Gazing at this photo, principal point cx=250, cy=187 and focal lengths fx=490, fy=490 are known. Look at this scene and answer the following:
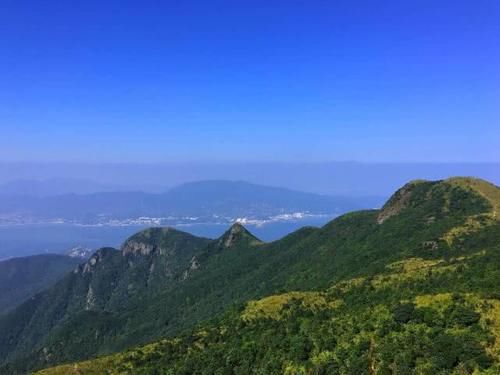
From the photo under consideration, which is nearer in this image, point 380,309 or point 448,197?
point 380,309

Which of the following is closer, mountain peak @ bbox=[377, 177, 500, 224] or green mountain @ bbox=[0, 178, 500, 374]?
green mountain @ bbox=[0, 178, 500, 374]

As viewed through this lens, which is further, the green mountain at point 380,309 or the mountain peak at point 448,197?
the mountain peak at point 448,197

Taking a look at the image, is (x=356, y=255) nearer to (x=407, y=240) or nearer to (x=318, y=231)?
(x=407, y=240)

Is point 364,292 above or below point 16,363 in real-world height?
above

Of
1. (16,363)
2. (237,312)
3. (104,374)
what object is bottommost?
(16,363)

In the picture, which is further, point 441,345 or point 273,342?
point 273,342

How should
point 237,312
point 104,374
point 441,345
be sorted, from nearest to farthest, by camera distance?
point 441,345 < point 104,374 < point 237,312

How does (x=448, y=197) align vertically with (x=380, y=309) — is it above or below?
above

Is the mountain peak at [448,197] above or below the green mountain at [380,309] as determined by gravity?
above

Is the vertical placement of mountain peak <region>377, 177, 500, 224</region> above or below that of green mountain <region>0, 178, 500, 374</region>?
above

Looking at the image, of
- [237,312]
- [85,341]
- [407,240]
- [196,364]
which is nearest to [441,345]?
[196,364]

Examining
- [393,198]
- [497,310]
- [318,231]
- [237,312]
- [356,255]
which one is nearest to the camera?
[497,310]
